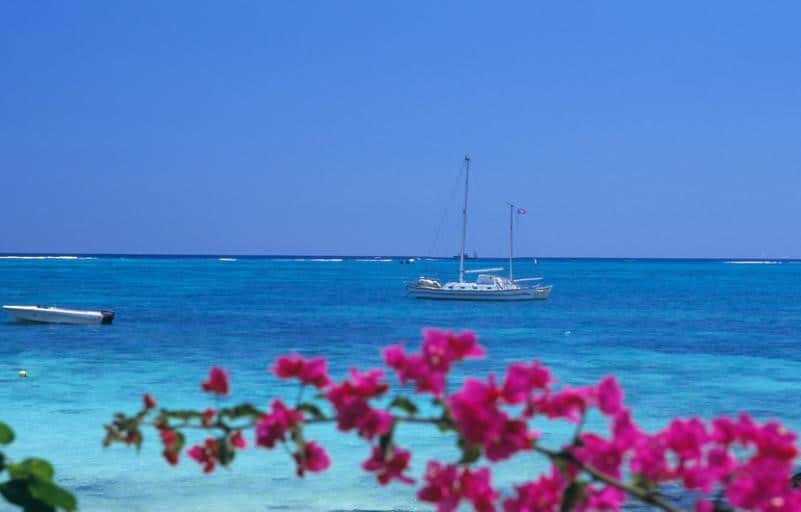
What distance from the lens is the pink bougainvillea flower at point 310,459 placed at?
9.45 feet

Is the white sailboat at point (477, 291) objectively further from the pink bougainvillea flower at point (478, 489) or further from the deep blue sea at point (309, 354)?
the pink bougainvillea flower at point (478, 489)

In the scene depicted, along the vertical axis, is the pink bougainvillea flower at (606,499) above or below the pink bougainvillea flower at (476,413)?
below

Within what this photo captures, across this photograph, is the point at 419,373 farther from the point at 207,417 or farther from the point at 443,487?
the point at 207,417

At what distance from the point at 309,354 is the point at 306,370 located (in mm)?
34230

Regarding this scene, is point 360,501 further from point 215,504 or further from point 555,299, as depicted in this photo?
point 555,299

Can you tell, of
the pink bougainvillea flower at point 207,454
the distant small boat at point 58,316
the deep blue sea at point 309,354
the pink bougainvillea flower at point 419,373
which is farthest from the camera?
the distant small boat at point 58,316

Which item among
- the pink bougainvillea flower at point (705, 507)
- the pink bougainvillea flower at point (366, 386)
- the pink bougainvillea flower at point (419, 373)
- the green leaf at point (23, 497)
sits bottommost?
the green leaf at point (23, 497)

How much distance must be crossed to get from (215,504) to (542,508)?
11.5 meters

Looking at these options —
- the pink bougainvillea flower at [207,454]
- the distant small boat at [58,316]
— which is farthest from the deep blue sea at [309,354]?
the pink bougainvillea flower at [207,454]

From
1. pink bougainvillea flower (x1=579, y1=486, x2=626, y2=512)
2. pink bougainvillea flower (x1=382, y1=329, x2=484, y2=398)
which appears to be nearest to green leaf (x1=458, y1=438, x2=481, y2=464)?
pink bougainvillea flower (x1=382, y1=329, x2=484, y2=398)

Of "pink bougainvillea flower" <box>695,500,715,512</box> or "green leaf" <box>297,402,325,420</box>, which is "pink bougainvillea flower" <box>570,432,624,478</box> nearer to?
"pink bougainvillea flower" <box>695,500,715,512</box>

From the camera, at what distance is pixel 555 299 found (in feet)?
275

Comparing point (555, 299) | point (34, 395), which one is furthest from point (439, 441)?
point (555, 299)

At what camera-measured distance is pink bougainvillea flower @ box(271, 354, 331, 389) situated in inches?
110
